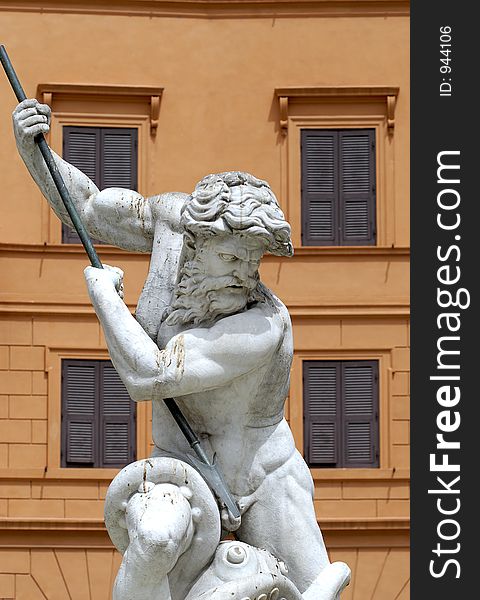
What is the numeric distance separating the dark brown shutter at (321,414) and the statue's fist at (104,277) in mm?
21947

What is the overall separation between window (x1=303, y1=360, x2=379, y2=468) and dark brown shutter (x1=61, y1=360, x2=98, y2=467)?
2.62m

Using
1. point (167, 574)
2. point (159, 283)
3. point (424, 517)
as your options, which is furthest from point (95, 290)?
point (424, 517)

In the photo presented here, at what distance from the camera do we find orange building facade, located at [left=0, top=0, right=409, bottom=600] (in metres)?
30.0

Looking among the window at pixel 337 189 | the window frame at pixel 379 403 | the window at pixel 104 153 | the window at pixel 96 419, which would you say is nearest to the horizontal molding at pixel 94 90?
the window at pixel 104 153

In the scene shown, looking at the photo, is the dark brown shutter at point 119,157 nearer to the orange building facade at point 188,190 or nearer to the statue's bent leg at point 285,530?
the orange building facade at point 188,190

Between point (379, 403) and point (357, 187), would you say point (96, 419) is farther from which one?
point (357, 187)

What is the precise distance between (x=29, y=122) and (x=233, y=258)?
3.10 ft

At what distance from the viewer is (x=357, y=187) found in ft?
102

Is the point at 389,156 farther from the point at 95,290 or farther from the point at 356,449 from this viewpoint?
the point at 95,290

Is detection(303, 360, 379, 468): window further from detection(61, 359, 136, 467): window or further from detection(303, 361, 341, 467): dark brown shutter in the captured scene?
detection(61, 359, 136, 467): window

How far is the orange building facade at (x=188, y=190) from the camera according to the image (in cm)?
3002

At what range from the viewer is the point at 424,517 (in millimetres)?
29938

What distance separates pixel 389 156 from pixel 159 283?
22.4m

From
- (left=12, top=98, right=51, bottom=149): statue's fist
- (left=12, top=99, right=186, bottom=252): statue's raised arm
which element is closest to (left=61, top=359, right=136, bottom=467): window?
(left=12, top=99, right=186, bottom=252): statue's raised arm
